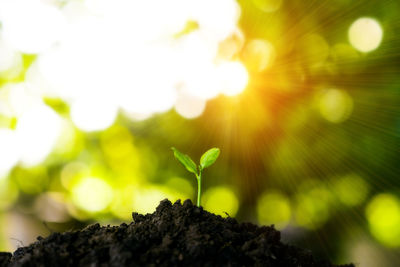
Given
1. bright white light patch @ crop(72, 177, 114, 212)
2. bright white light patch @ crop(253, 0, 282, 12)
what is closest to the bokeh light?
bright white light patch @ crop(253, 0, 282, 12)

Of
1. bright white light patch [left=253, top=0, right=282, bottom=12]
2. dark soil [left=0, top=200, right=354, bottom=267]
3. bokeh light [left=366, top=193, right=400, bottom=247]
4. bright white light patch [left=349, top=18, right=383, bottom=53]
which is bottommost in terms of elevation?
dark soil [left=0, top=200, right=354, bottom=267]

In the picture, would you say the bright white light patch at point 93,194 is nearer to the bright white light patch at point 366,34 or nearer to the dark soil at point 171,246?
the dark soil at point 171,246

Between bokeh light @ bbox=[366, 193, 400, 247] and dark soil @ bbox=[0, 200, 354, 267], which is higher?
bokeh light @ bbox=[366, 193, 400, 247]

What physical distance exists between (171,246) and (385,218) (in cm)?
109

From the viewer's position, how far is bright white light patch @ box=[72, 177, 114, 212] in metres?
2.21

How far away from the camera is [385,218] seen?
1379mm

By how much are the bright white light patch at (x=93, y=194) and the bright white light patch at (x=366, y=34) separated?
159 centimetres

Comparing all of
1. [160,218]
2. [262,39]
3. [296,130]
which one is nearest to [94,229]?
[160,218]

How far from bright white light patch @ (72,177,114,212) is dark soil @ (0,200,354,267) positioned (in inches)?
58.4

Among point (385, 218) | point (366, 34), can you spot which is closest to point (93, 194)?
point (385, 218)

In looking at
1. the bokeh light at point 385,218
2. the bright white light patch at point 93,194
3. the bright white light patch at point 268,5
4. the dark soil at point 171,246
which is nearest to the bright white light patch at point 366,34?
the bright white light patch at point 268,5

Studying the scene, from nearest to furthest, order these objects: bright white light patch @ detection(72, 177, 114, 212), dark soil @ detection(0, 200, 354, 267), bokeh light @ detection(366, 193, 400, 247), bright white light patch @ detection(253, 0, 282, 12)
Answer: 1. dark soil @ detection(0, 200, 354, 267)
2. bokeh light @ detection(366, 193, 400, 247)
3. bright white light patch @ detection(253, 0, 282, 12)
4. bright white light patch @ detection(72, 177, 114, 212)

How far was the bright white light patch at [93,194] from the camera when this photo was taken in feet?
7.24

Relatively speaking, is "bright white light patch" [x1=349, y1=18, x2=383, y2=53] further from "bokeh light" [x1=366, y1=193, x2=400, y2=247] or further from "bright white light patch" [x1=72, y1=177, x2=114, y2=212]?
"bright white light patch" [x1=72, y1=177, x2=114, y2=212]
